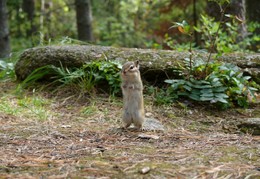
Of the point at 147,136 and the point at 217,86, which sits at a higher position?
the point at 217,86

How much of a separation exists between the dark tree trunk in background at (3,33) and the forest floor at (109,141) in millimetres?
1964

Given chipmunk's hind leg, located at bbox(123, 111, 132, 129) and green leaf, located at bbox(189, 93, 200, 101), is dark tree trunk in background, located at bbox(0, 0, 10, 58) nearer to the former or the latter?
green leaf, located at bbox(189, 93, 200, 101)

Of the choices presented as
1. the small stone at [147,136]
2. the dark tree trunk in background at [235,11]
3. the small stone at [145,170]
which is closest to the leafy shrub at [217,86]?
the small stone at [147,136]

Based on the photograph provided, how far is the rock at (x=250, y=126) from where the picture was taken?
3.91 metres

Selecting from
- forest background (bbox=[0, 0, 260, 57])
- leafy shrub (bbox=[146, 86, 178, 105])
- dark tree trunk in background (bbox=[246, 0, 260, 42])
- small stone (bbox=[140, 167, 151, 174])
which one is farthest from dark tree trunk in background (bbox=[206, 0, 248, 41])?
small stone (bbox=[140, 167, 151, 174])

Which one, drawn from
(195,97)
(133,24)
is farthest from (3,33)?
(133,24)

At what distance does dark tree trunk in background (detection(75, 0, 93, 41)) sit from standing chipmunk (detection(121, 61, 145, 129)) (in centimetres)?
572

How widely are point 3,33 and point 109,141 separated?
451cm

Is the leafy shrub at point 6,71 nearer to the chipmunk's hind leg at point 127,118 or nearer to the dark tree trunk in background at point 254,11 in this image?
the chipmunk's hind leg at point 127,118

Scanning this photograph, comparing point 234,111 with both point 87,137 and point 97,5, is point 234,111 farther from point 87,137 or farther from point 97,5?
point 97,5

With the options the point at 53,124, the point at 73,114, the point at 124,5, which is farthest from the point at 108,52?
the point at 124,5

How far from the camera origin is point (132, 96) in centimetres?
388

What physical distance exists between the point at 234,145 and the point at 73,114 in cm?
194

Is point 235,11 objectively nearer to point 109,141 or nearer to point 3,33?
point 3,33
